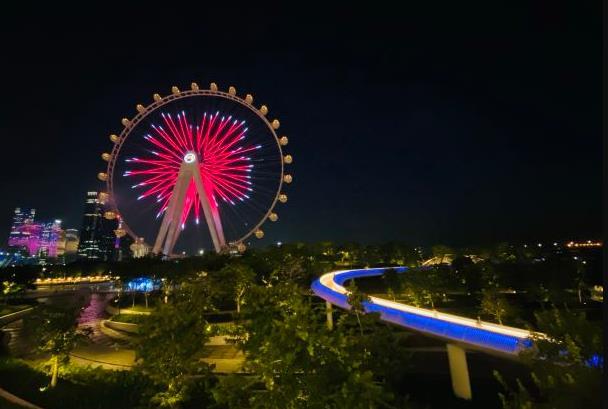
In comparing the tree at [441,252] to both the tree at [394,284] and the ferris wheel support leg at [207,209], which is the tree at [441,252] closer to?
the tree at [394,284]

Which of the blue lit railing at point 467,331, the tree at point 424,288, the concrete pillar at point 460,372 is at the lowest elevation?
the concrete pillar at point 460,372

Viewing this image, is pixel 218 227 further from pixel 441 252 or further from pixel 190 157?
pixel 441 252

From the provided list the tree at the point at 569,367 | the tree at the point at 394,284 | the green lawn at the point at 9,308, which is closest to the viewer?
the tree at the point at 569,367

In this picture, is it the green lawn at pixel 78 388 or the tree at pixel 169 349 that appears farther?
the green lawn at pixel 78 388

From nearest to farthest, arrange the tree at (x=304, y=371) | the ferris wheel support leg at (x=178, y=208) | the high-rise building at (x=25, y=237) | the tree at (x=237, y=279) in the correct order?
the tree at (x=304, y=371) < the tree at (x=237, y=279) < the ferris wheel support leg at (x=178, y=208) < the high-rise building at (x=25, y=237)

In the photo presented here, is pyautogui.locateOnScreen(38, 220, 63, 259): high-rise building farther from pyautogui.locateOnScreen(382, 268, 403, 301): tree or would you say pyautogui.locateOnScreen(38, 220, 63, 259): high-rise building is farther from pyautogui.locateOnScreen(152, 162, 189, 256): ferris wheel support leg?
pyautogui.locateOnScreen(382, 268, 403, 301): tree

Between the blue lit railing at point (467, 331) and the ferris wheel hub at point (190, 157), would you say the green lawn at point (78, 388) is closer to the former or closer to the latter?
the blue lit railing at point (467, 331)

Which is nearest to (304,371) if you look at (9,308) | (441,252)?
(9,308)

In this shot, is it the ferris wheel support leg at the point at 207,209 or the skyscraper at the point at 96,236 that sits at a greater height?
the skyscraper at the point at 96,236

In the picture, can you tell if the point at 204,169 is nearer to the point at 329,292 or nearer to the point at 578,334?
the point at 329,292

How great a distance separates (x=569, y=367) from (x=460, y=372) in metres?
9.15

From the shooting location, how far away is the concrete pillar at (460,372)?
44.6 feet

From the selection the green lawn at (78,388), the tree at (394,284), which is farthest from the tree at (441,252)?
the green lawn at (78,388)

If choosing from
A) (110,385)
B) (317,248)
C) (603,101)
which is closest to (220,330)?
(110,385)
